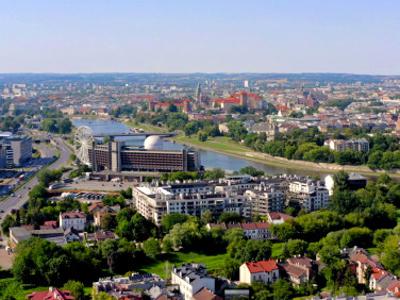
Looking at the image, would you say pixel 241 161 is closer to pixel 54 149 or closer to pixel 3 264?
pixel 54 149

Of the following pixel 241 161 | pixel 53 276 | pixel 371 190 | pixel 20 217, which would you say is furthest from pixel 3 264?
pixel 241 161

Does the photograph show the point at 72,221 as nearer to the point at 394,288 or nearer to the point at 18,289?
the point at 18,289

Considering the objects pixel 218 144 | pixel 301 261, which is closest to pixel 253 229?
pixel 301 261

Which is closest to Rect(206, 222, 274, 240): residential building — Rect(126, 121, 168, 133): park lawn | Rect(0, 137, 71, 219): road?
Rect(0, 137, 71, 219): road

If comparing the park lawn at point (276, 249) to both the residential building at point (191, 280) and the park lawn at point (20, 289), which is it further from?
the park lawn at point (20, 289)

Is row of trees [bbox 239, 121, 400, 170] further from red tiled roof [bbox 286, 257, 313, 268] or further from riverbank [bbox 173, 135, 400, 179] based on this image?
red tiled roof [bbox 286, 257, 313, 268]

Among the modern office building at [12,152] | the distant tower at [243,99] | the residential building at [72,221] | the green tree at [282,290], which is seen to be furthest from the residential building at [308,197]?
the distant tower at [243,99]
